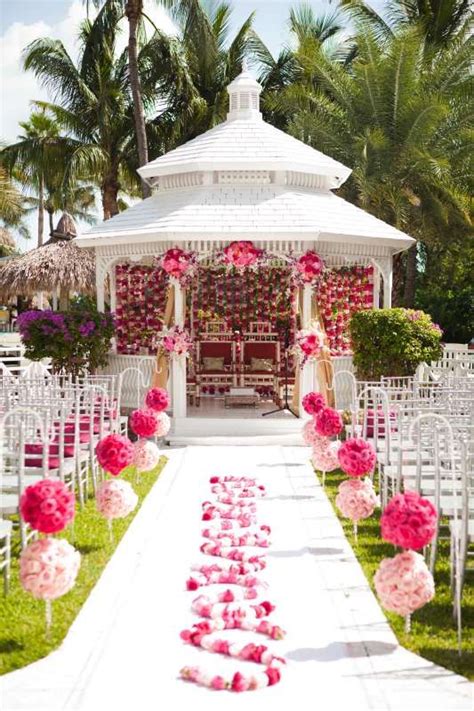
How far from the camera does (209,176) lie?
619 inches

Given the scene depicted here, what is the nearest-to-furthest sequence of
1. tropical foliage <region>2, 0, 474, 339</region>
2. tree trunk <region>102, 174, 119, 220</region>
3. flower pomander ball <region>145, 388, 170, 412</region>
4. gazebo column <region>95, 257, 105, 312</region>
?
flower pomander ball <region>145, 388, 170, 412</region>
gazebo column <region>95, 257, 105, 312</region>
tropical foliage <region>2, 0, 474, 339</region>
tree trunk <region>102, 174, 119, 220</region>

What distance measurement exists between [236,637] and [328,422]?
3.59 metres

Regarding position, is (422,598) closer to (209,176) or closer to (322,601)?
(322,601)

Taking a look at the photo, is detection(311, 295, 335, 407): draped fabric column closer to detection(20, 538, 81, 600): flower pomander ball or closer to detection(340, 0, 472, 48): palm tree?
detection(20, 538, 81, 600): flower pomander ball

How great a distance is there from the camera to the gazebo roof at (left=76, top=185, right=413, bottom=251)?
46.6ft

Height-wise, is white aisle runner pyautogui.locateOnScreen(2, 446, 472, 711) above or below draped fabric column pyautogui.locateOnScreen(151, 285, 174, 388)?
below

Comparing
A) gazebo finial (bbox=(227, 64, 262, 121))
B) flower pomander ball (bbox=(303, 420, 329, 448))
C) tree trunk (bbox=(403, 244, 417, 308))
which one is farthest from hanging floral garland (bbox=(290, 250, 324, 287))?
→ tree trunk (bbox=(403, 244, 417, 308))

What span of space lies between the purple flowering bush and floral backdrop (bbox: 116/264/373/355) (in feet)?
3.60

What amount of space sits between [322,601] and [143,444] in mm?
3800

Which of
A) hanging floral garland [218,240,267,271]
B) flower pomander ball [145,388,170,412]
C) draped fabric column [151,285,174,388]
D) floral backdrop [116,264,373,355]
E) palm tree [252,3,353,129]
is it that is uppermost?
palm tree [252,3,353,129]

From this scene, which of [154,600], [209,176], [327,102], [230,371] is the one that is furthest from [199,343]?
[154,600]

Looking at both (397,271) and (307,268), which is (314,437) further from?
A: (397,271)

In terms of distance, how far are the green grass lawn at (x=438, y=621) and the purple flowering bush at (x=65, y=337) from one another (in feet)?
26.5

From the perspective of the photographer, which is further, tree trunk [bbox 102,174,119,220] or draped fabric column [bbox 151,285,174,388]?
tree trunk [bbox 102,174,119,220]
